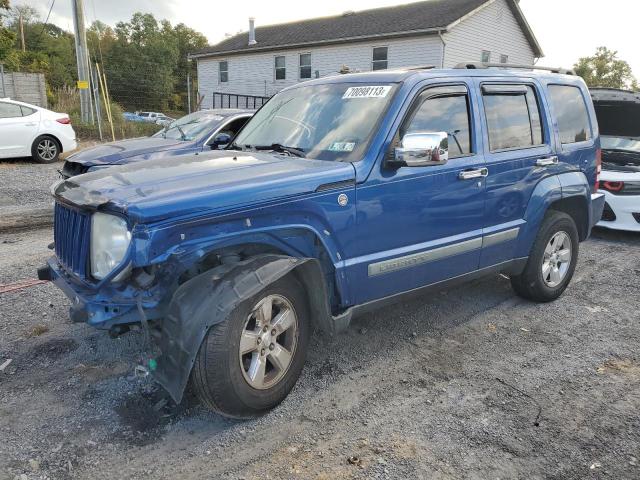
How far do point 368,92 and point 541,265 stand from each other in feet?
7.72

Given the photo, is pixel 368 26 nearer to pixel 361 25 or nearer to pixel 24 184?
pixel 361 25

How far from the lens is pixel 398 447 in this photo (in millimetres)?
2877

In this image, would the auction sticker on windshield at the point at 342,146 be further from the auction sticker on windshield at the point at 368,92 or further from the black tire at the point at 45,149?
the black tire at the point at 45,149

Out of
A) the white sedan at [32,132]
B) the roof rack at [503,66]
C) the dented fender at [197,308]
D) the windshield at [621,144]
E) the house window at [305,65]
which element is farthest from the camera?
the house window at [305,65]

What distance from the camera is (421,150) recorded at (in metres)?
3.25

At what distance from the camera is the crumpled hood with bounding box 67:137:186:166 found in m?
7.50

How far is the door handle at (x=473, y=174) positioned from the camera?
389 centimetres

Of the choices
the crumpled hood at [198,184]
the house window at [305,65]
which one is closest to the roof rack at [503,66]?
the crumpled hood at [198,184]

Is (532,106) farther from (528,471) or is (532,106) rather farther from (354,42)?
(354,42)

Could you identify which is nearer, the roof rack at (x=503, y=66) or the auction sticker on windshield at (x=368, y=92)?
the auction sticker on windshield at (x=368, y=92)

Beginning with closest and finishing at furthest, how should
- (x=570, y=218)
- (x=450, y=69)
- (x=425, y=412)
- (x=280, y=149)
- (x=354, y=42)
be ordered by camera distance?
(x=425, y=412), (x=280, y=149), (x=450, y=69), (x=570, y=218), (x=354, y=42)

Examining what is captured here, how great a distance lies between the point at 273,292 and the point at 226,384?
56cm

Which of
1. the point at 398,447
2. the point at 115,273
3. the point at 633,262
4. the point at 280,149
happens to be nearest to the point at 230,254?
the point at 115,273

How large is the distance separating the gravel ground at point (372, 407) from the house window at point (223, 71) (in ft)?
88.5
